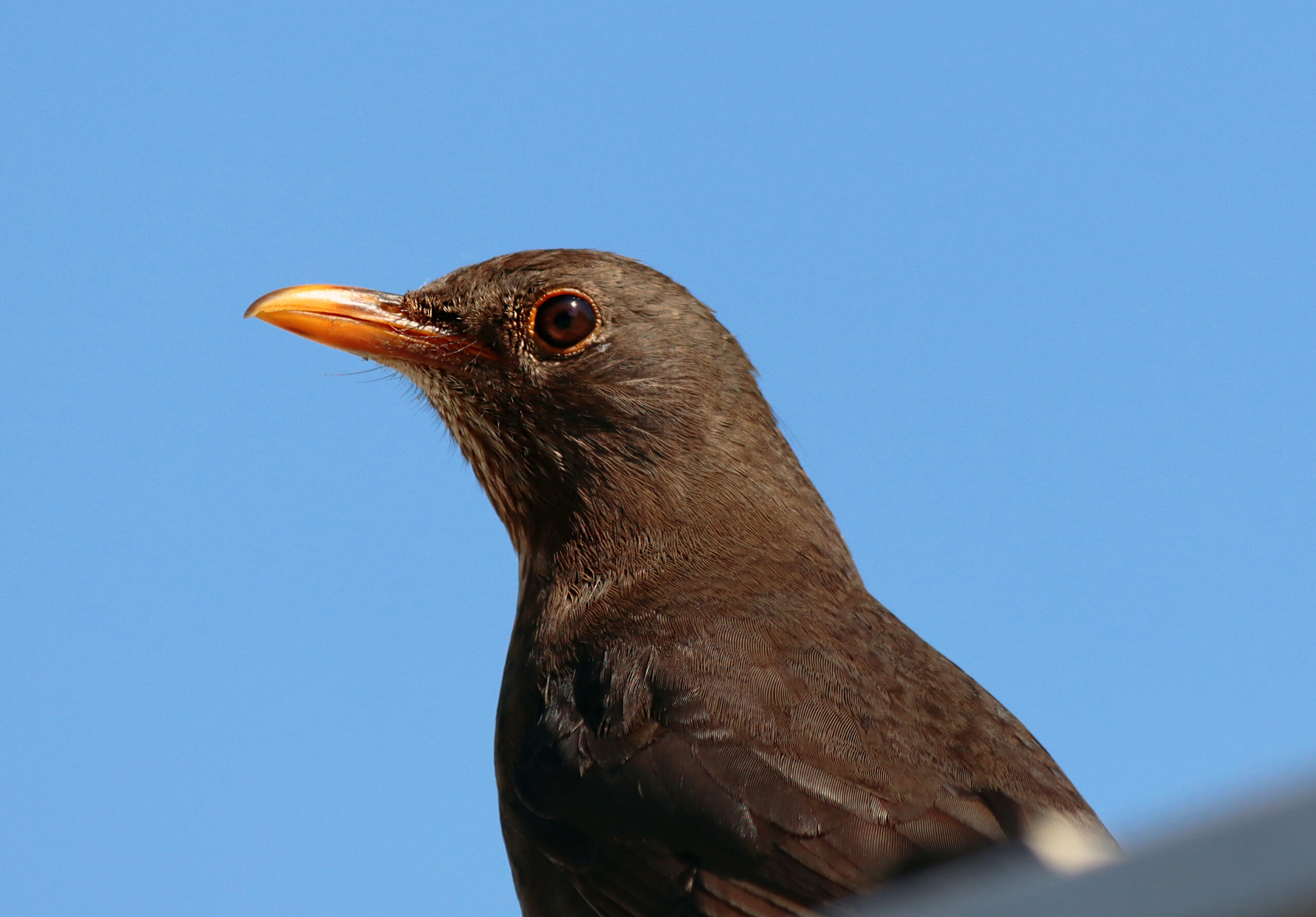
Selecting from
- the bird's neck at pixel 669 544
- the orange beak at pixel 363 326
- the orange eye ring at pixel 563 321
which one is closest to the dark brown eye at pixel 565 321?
the orange eye ring at pixel 563 321

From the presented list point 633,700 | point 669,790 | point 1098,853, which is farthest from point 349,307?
point 1098,853

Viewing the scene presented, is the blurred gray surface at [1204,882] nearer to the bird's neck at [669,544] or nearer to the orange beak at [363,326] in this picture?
the bird's neck at [669,544]

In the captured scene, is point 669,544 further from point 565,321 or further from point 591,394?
point 565,321

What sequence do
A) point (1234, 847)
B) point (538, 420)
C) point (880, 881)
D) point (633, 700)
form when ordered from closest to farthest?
point (1234, 847) < point (880, 881) < point (633, 700) < point (538, 420)

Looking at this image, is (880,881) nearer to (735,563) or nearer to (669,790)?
(669,790)

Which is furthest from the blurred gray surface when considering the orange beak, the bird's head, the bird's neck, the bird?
the orange beak

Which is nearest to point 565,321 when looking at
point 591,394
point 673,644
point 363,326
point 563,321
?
point 563,321

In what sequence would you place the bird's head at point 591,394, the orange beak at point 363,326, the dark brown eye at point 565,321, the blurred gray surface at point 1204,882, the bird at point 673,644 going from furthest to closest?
the orange beak at point 363,326
the dark brown eye at point 565,321
the bird's head at point 591,394
the bird at point 673,644
the blurred gray surface at point 1204,882
